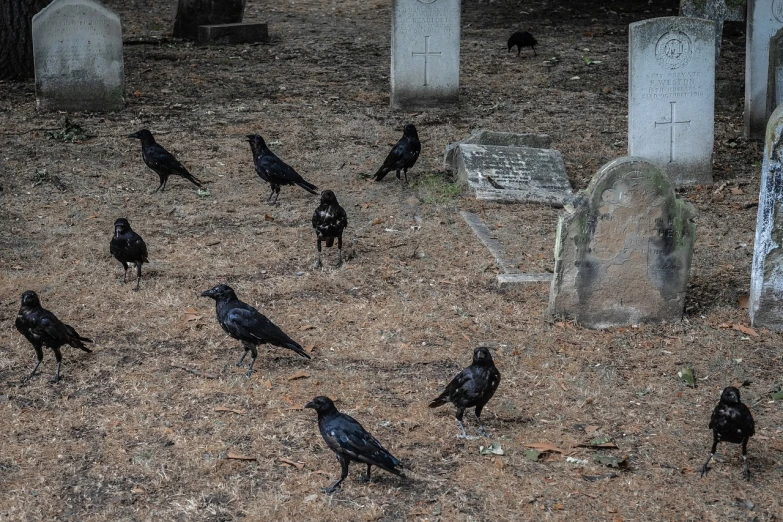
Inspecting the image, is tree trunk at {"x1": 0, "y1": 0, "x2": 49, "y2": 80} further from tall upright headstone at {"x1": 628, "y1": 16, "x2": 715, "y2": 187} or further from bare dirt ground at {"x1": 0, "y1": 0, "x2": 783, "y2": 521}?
tall upright headstone at {"x1": 628, "y1": 16, "x2": 715, "y2": 187}

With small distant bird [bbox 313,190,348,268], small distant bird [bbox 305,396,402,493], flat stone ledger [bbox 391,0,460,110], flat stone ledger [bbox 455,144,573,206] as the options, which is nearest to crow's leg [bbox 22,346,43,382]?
small distant bird [bbox 305,396,402,493]

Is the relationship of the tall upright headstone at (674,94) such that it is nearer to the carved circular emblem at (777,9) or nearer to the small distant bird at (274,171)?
the carved circular emblem at (777,9)

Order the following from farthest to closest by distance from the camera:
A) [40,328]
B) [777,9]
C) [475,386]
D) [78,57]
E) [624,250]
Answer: [78,57] → [777,9] → [624,250] → [40,328] → [475,386]

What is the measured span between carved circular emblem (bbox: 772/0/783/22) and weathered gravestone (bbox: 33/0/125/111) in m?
8.37

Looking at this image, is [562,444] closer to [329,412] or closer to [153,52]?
[329,412]

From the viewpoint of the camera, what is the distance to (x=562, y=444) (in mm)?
6188

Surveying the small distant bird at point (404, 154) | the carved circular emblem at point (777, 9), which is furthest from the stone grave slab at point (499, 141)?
the carved circular emblem at point (777, 9)

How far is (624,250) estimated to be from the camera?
783cm

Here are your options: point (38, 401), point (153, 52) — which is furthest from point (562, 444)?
point (153, 52)

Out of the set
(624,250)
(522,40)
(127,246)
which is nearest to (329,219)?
(127,246)

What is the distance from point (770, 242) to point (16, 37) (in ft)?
38.2

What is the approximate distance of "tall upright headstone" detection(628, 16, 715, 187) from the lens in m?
11.0

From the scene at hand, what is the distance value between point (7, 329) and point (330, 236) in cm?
285

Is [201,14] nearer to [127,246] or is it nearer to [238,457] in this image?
[127,246]
